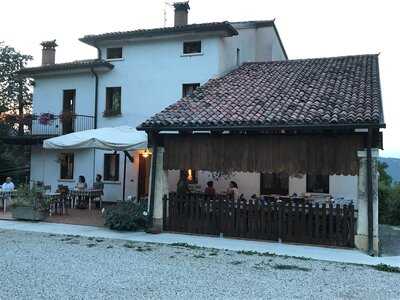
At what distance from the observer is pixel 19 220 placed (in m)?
15.3

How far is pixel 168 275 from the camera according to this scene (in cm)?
815

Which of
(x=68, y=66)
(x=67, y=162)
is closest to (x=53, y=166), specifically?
(x=67, y=162)

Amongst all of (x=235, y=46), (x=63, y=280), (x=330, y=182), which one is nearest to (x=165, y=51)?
(x=235, y=46)

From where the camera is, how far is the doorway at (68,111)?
22.1 meters

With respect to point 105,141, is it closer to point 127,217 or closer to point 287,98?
point 127,217

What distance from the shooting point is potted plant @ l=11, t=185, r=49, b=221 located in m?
15.1

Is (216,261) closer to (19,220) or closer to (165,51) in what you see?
(19,220)

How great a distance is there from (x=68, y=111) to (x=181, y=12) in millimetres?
7253

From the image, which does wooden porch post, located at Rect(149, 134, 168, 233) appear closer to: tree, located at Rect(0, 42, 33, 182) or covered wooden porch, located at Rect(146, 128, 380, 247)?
covered wooden porch, located at Rect(146, 128, 380, 247)

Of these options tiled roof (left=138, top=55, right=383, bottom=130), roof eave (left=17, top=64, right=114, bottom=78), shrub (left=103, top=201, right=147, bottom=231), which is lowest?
shrub (left=103, top=201, right=147, bottom=231)

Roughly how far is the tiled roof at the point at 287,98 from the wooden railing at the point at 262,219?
2079 millimetres

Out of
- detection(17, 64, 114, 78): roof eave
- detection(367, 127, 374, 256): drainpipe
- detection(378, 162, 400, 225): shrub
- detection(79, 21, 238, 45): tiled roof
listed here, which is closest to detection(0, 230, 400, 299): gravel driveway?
detection(367, 127, 374, 256): drainpipe

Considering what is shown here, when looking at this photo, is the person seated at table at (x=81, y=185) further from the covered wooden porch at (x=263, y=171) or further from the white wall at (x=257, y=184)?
the covered wooden porch at (x=263, y=171)

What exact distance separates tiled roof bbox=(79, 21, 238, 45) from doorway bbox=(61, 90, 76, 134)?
2.78 meters
